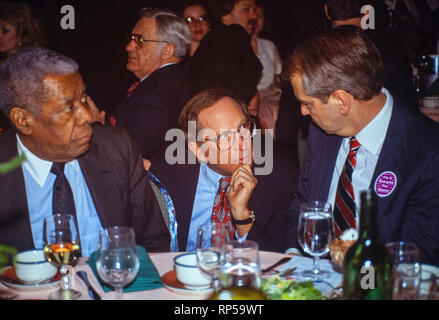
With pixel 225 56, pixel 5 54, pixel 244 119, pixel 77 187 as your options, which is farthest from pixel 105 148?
pixel 5 54

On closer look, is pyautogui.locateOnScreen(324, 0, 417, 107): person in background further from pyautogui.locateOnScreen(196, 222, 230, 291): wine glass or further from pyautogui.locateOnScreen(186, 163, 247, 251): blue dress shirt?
pyautogui.locateOnScreen(196, 222, 230, 291): wine glass

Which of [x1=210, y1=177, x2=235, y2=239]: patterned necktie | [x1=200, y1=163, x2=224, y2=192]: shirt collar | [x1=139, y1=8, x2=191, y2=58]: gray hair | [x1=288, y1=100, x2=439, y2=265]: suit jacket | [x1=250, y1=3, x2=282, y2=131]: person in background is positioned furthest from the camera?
[x1=250, y1=3, x2=282, y2=131]: person in background

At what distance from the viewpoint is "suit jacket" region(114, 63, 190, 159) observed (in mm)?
3576

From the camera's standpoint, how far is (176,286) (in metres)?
1.51

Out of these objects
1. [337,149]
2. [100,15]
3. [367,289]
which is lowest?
[367,289]

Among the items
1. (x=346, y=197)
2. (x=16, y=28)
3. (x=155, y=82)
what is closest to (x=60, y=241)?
(x=346, y=197)

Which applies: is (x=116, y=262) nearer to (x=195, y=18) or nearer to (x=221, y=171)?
(x=221, y=171)

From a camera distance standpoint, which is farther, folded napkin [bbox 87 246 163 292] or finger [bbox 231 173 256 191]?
finger [bbox 231 173 256 191]

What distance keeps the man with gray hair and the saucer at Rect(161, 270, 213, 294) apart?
2087mm

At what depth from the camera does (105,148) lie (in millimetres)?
2332

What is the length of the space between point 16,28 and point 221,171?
2463 millimetres

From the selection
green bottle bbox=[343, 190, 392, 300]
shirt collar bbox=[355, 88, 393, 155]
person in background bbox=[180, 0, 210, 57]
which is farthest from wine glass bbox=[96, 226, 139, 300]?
person in background bbox=[180, 0, 210, 57]

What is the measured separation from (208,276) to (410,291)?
0.57 meters
